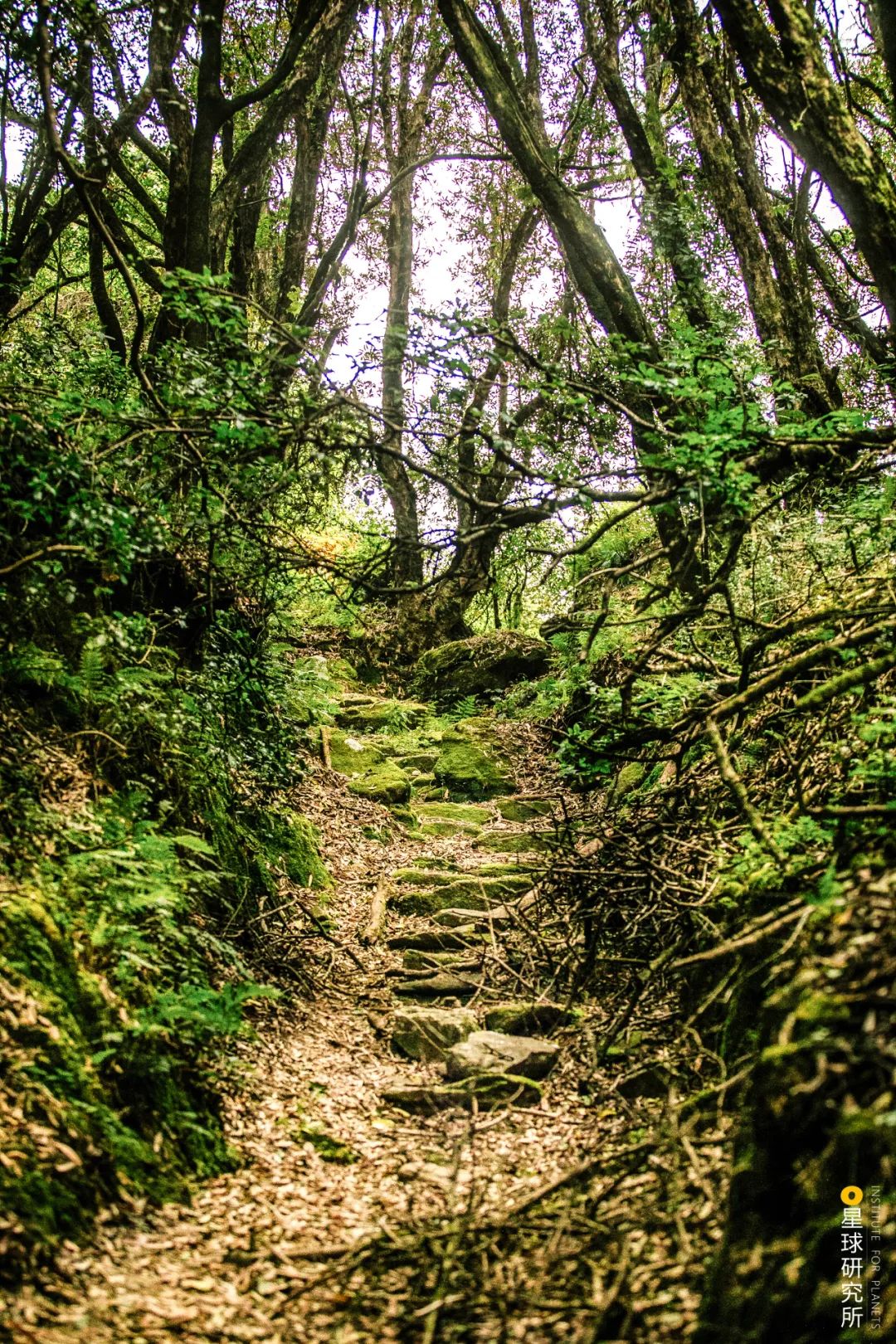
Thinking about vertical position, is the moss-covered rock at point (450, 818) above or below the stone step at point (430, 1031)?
above

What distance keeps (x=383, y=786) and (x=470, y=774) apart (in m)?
1.35

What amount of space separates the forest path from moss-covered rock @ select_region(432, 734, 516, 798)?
3618mm

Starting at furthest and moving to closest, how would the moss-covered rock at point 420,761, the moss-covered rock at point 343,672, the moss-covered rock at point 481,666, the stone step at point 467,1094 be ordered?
the moss-covered rock at point 343,672 < the moss-covered rock at point 481,666 < the moss-covered rock at point 420,761 < the stone step at point 467,1094

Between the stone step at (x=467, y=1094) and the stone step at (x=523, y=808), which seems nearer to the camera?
the stone step at (x=467, y=1094)

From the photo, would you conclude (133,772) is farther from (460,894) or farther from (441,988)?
(460,894)

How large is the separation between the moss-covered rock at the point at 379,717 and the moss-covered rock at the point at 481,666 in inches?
46.5

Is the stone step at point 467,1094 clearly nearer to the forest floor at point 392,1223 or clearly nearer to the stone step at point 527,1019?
the forest floor at point 392,1223

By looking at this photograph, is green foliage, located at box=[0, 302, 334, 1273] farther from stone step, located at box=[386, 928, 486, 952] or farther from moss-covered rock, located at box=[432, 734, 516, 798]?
moss-covered rock, located at box=[432, 734, 516, 798]

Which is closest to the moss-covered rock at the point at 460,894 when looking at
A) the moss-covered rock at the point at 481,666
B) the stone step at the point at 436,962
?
the stone step at the point at 436,962

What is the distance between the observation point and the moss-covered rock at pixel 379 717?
12.2m

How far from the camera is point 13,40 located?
Answer: 20.1ft

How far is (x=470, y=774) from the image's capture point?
34.3 ft

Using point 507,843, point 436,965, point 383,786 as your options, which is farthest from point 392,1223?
point 383,786

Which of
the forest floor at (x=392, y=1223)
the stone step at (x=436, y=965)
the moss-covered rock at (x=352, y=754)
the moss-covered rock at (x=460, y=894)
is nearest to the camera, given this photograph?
the forest floor at (x=392, y=1223)
